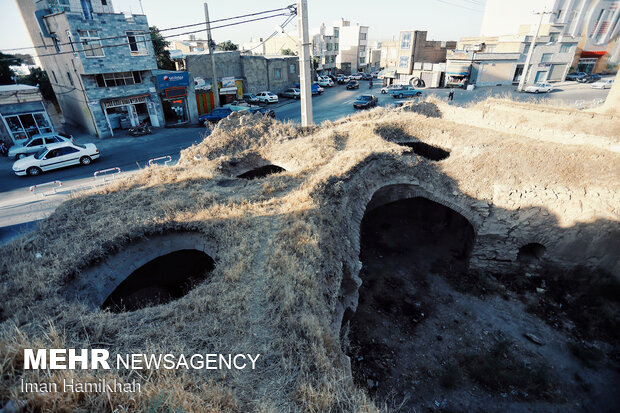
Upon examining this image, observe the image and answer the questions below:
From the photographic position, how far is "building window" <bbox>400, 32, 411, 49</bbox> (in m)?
47.4

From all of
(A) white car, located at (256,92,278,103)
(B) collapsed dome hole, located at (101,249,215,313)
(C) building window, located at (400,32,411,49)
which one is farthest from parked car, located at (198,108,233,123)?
(C) building window, located at (400,32,411,49)

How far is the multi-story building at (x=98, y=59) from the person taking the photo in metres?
24.1

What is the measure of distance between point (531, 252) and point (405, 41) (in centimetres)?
4357

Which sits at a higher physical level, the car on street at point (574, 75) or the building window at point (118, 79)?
the building window at point (118, 79)

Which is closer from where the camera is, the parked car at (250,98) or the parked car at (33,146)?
the parked car at (33,146)

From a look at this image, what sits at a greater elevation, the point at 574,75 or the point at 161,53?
the point at 161,53

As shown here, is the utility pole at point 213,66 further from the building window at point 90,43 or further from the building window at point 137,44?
the building window at point 90,43

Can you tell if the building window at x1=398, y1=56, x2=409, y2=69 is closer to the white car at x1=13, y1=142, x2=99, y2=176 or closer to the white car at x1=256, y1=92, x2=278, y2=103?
the white car at x1=256, y1=92, x2=278, y2=103

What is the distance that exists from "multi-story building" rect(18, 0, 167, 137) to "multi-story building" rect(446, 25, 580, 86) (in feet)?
132

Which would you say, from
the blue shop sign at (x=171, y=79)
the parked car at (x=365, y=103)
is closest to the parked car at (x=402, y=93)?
the parked car at (x=365, y=103)

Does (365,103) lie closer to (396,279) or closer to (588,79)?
(396,279)

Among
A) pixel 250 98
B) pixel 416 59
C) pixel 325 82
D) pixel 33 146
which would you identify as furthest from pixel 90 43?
pixel 416 59

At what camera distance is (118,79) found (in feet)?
88.6

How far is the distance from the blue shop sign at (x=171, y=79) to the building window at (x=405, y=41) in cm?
3440
